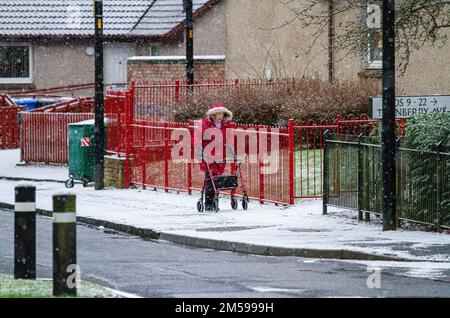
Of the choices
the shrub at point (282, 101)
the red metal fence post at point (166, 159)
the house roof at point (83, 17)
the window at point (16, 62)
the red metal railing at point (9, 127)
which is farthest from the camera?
the window at point (16, 62)

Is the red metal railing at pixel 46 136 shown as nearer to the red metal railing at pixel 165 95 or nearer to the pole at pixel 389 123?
the red metal railing at pixel 165 95

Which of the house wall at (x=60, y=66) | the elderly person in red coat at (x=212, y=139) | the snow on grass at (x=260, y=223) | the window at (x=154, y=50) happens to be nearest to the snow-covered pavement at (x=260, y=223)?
the snow on grass at (x=260, y=223)

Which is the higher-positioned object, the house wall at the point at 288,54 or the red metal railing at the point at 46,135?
the house wall at the point at 288,54

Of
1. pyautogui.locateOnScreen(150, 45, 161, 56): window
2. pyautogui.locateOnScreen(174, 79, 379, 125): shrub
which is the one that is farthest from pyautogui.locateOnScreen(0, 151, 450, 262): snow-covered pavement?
pyautogui.locateOnScreen(150, 45, 161, 56): window

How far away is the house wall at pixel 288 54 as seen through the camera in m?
30.3

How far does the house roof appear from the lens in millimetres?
48000

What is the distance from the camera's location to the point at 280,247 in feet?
52.7

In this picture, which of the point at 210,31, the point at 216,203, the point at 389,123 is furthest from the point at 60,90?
the point at 389,123

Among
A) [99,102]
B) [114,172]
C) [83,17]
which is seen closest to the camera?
[99,102]

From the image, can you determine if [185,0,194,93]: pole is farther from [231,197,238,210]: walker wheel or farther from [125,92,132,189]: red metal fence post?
[231,197,238,210]: walker wheel

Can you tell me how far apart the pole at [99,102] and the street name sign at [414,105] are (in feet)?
28.9

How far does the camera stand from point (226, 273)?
13.6 meters

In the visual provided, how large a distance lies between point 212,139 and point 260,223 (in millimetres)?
2462

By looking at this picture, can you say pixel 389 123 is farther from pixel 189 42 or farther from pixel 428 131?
pixel 189 42
